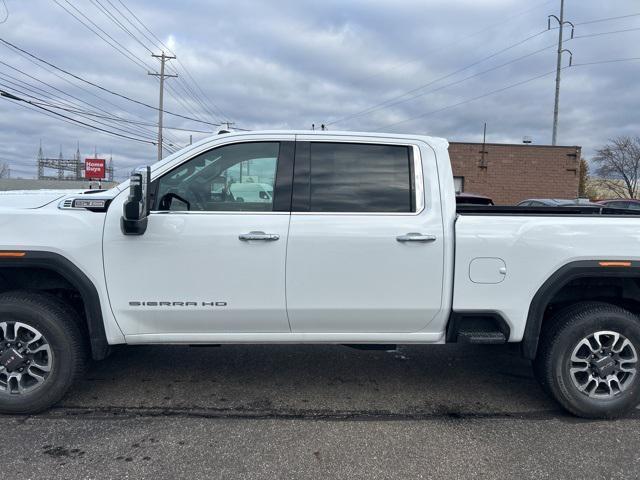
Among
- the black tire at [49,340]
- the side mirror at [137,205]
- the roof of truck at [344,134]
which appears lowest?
the black tire at [49,340]

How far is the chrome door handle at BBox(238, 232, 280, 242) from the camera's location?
136 inches

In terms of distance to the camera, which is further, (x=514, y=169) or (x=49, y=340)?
(x=514, y=169)

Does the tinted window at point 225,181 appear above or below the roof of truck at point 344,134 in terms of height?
below

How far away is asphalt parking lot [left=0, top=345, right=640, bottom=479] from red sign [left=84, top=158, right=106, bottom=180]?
184ft

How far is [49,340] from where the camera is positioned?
3.50 metres

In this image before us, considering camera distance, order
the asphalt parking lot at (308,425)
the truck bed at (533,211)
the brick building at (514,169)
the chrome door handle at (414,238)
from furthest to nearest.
Answer: 1. the brick building at (514,169)
2. the truck bed at (533,211)
3. the chrome door handle at (414,238)
4. the asphalt parking lot at (308,425)

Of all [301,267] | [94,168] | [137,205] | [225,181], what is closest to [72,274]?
[137,205]

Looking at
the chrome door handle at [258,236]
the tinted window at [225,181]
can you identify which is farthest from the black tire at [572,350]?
the tinted window at [225,181]

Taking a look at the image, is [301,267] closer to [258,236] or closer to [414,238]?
[258,236]

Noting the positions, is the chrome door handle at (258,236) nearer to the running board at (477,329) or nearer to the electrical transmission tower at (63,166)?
the running board at (477,329)

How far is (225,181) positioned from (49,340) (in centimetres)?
163

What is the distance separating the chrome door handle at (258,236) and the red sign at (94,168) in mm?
57042

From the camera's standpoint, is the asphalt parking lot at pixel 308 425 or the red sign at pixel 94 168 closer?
the asphalt parking lot at pixel 308 425

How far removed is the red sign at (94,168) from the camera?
55406mm
